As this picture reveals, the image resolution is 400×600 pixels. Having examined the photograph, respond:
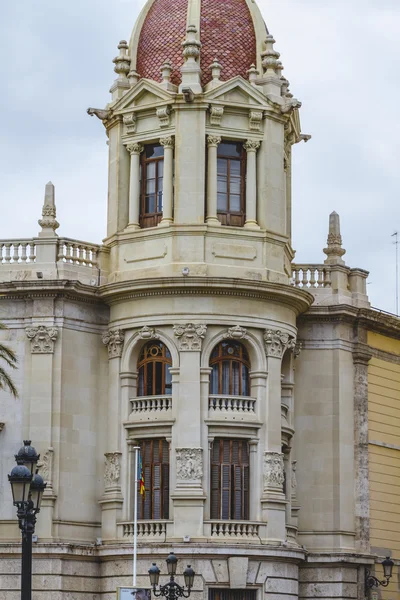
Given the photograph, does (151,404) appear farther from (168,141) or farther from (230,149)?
(230,149)

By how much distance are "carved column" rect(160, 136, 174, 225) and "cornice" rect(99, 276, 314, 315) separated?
2273 mm

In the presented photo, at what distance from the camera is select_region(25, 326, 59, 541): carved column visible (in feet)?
147

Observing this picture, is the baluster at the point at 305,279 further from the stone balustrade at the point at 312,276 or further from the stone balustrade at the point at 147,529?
the stone balustrade at the point at 147,529

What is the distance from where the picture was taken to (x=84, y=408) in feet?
152

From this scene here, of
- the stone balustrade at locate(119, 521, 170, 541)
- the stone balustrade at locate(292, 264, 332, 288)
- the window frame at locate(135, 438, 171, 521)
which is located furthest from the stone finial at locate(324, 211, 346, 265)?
the stone balustrade at locate(119, 521, 170, 541)

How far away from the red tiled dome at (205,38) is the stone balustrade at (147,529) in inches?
537

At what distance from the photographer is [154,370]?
46125 mm

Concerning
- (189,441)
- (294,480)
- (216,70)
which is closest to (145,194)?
(216,70)

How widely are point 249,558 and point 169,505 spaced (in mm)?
2770

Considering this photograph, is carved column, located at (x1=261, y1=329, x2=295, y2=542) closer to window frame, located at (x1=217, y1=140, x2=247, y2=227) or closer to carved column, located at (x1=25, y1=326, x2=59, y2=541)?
window frame, located at (x1=217, y1=140, x2=247, y2=227)

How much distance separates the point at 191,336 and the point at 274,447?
4084mm

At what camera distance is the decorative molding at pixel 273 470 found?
45000 mm

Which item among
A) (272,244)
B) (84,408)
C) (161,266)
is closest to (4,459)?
(84,408)

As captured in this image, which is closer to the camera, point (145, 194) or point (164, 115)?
point (164, 115)
